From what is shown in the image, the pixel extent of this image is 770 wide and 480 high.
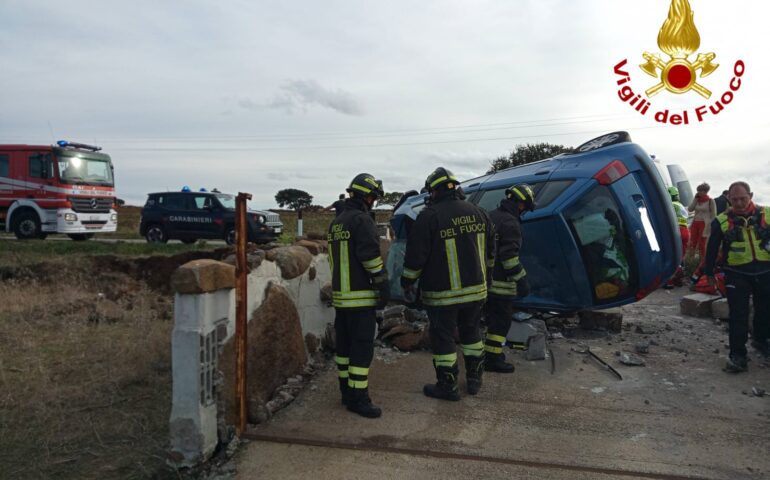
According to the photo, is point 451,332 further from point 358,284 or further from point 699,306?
point 699,306

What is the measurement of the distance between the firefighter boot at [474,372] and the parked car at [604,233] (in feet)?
4.74

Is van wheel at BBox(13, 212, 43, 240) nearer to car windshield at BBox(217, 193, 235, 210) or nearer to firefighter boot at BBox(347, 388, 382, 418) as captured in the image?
car windshield at BBox(217, 193, 235, 210)

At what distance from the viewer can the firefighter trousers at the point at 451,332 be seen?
393 cm

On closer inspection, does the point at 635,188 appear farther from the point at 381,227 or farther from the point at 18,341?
the point at 18,341

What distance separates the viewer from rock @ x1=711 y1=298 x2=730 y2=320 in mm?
6195

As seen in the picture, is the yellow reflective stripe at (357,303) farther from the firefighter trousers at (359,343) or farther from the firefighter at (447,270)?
the firefighter at (447,270)

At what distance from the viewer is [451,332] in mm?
3971

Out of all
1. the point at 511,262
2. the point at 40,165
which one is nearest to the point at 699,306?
the point at 511,262

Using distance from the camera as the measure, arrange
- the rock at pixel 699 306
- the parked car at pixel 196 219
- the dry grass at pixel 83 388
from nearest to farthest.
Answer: the dry grass at pixel 83 388, the rock at pixel 699 306, the parked car at pixel 196 219

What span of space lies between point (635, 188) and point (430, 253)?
2235 mm

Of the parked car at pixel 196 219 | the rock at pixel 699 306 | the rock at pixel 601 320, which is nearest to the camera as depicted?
the rock at pixel 601 320

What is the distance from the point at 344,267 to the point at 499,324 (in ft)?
5.46

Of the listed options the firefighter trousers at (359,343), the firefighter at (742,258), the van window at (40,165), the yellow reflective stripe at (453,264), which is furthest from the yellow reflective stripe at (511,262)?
the van window at (40,165)

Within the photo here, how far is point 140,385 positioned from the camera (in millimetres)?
4203
